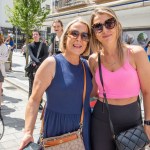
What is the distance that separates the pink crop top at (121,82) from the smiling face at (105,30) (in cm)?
26

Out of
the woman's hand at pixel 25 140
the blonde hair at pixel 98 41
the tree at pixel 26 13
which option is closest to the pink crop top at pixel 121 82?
the blonde hair at pixel 98 41

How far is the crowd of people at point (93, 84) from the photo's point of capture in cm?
202

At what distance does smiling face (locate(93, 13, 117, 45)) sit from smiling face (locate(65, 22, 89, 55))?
0.50ft

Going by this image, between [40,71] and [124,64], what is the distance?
698 millimetres

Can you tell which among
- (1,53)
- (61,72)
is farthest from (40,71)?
(1,53)

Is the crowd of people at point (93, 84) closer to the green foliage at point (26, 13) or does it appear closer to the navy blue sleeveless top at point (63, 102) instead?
the navy blue sleeveless top at point (63, 102)

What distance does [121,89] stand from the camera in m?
2.17

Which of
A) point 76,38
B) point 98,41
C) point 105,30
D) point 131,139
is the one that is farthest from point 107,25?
point 131,139

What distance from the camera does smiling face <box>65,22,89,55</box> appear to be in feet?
7.06

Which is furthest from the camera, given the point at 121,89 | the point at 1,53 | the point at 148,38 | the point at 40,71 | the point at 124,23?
the point at 124,23

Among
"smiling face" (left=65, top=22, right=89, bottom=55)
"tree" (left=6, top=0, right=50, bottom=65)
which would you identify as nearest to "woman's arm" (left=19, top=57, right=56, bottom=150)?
"smiling face" (left=65, top=22, right=89, bottom=55)

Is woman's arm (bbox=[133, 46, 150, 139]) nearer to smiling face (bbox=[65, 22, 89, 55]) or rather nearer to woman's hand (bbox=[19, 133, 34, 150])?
smiling face (bbox=[65, 22, 89, 55])

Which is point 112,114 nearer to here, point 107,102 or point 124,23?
point 107,102

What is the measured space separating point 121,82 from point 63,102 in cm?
51
